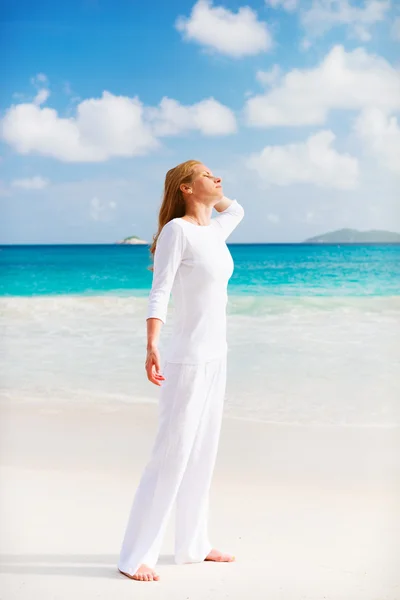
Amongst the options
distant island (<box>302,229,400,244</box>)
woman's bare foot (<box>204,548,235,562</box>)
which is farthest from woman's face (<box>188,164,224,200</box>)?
distant island (<box>302,229,400,244</box>)

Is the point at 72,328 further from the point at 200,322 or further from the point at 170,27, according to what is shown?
the point at 200,322

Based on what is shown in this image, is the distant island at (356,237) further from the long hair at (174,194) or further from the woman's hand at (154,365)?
the woman's hand at (154,365)

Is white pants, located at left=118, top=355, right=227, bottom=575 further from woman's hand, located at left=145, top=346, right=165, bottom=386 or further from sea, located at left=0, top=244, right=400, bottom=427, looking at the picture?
sea, located at left=0, top=244, right=400, bottom=427

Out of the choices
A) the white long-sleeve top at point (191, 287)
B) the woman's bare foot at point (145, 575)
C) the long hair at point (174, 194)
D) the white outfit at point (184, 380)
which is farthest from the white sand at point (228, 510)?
the long hair at point (174, 194)

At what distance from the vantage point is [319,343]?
5812mm

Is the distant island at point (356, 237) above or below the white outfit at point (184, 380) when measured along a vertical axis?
above

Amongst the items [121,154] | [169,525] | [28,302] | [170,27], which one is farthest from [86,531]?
[121,154]

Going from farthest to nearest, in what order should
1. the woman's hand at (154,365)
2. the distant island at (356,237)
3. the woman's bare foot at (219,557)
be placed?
the distant island at (356,237)
the woman's bare foot at (219,557)
the woman's hand at (154,365)

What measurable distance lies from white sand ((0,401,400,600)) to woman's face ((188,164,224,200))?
851mm

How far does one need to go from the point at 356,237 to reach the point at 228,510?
8.27 m

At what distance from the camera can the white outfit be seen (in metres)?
1.78

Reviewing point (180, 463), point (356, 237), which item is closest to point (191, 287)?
point (180, 463)

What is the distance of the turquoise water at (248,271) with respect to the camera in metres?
8.89

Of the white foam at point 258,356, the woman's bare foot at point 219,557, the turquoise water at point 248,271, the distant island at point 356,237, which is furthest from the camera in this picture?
the distant island at point 356,237
